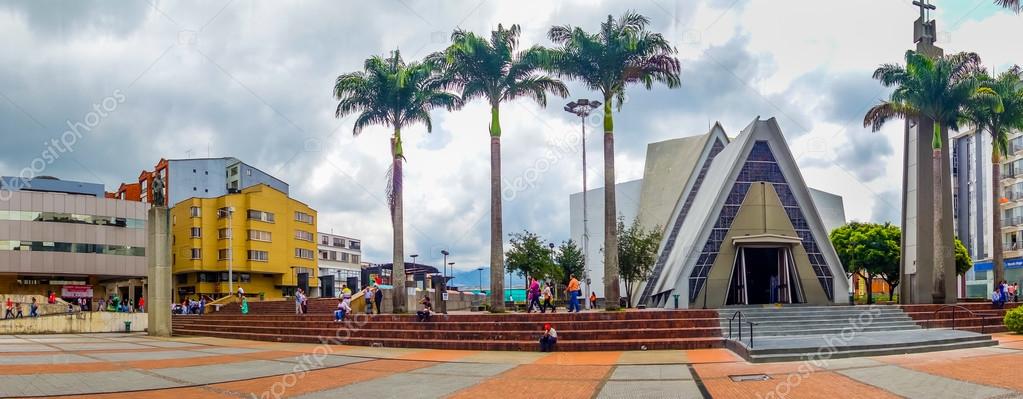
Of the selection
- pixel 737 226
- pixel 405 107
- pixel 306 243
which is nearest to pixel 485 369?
pixel 405 107

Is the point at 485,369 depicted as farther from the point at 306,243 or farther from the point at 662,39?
the point at 306,243

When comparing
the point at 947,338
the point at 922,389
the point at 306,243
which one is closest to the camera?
the point at 922,389

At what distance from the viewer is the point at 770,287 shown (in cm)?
4162

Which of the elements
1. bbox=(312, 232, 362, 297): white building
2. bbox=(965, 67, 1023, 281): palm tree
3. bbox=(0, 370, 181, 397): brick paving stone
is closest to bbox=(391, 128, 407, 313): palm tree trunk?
bbox=(0, 370, 181, 397): brick paving stone

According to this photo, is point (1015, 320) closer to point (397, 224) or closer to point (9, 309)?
point (397, 224)

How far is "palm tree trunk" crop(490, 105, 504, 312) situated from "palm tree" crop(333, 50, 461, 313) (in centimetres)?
362

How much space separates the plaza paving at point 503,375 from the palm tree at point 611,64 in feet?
25.8

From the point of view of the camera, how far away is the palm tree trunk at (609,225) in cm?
2608

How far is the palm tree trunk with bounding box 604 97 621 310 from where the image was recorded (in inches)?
1027

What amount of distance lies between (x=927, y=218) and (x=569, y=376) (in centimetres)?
2874

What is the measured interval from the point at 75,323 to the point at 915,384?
132 ft

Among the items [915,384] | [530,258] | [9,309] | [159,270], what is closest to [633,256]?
[530,258]

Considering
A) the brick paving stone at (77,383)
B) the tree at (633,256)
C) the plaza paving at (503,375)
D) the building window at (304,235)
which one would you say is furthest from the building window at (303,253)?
the brick paving stone at (77,383)

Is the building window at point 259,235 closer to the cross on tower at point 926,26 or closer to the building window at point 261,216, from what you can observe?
the building window at point 261,216
